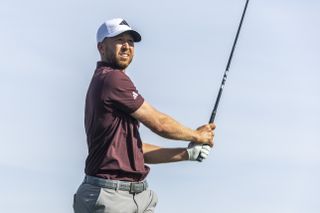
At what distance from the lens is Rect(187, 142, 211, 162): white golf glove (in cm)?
1011

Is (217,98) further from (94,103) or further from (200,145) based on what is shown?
(94,103)

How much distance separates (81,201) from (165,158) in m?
1.61

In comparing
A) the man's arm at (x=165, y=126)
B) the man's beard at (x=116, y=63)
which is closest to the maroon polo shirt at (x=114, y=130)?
the man's arm at (x=165, y=126)

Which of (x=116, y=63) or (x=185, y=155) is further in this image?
(x=185, y=155)

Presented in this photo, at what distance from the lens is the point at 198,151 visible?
1013 centimetres

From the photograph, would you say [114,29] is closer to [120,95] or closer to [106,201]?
[120,95]

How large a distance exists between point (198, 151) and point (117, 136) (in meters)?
1.26

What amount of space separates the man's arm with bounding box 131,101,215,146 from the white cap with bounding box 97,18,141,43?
105 centimetres

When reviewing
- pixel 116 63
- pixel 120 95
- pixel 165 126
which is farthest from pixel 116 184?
pixel 116 63

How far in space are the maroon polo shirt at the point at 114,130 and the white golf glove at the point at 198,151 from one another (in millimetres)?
805

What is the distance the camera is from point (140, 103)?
31.6 feet

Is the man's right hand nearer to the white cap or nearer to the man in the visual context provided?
the man

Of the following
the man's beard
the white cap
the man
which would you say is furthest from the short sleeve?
the white cap

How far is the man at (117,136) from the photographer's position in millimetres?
9555
